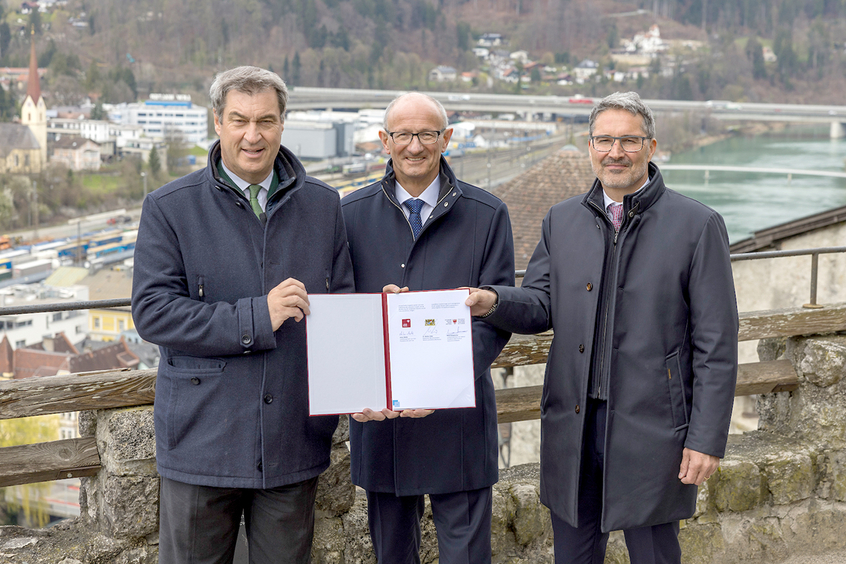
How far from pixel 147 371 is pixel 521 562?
147cm

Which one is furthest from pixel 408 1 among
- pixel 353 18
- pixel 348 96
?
pixel 348 96

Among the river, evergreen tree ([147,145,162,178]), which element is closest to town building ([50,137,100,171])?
evergreen tree ([147,145,162,178])

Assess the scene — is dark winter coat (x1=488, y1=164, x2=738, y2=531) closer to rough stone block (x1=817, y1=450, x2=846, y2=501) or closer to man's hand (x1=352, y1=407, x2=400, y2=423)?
man's hand (x1=352, y1=407, x2=400, y2=423)

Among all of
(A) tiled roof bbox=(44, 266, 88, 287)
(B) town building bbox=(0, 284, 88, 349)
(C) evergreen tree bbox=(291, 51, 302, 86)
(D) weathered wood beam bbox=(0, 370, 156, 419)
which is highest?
(C) evergreen tree bbox=(291, 51, 302, 86)

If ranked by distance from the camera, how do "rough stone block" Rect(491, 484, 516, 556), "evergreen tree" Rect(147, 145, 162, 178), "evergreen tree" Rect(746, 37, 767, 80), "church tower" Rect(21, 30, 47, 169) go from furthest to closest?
1. "evergreen tree" Rect(746, 37, 767, 80)
2. "church tower" Rect(21, 30, 47, 169)
3. "evergreen tree" Rect(147, 145, 162, 178)
4. "rough stone block" Rect(491, 484, 516, 556)

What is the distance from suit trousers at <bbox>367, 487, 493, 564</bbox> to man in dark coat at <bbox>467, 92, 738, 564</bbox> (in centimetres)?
23

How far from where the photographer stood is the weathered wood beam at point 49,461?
7.47 ft

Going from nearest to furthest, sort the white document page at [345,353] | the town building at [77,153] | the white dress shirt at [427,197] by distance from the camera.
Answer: the white document page at [345,353]
the white dress shirt at [427,197]
the town building at [77,153]

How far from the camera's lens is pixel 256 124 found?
1880 millimetres

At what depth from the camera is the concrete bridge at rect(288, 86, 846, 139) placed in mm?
78562

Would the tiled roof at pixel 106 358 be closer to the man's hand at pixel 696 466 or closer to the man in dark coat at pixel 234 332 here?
the man in dark coat at pixel 234 332

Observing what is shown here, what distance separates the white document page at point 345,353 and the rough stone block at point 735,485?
5.43 feet

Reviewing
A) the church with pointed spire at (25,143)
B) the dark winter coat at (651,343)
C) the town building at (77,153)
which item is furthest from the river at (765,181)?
the church with pointed spire at (25,143)

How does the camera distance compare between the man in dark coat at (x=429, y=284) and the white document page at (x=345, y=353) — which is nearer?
the white document page at (x=345, y=353)
